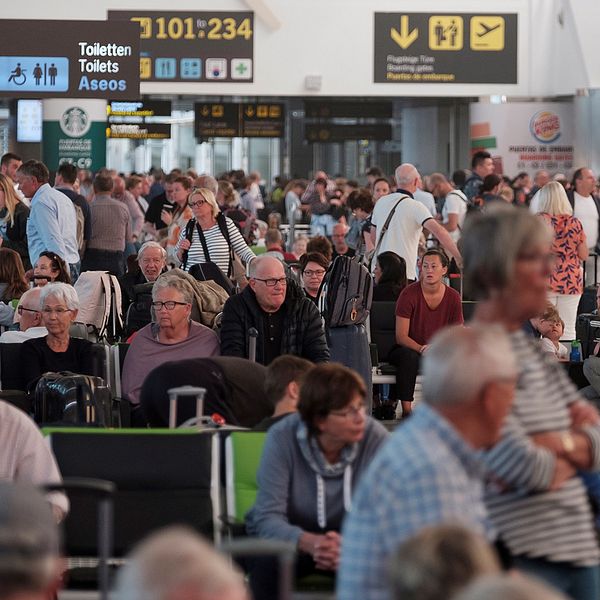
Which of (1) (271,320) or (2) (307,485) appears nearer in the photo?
(2) (307,485)

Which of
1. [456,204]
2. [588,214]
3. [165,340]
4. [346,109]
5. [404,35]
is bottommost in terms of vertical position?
[165,340]

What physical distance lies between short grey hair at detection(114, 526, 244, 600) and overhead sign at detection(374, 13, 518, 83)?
20.1 meters

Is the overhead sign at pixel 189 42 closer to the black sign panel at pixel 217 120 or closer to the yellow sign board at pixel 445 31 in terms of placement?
the yellow sign board at pixel 445 31

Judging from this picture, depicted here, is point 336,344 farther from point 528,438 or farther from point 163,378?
point 528,438

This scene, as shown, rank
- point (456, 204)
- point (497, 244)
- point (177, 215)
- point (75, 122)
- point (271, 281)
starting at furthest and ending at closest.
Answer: point (75, 122) < point (456, 204) < point (177, 215) < point (271, 281) < point (497, 244)

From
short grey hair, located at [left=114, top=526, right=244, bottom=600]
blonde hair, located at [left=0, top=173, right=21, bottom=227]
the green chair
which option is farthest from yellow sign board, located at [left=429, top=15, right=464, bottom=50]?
short grey hair, located at [left=114, top=526, right=244, bottom=600]

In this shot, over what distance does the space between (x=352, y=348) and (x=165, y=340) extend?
6.53 ft

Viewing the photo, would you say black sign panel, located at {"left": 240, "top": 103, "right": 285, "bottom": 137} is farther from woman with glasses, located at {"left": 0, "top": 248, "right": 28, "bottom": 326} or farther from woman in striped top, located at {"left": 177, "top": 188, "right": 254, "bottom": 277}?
woman with glasses, located at {"left": 0, "top": 248, "right": 28, "bottom": 326}

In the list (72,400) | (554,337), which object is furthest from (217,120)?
(72,400)

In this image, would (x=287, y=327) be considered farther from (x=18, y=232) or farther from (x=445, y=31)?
(x=445, y=31)

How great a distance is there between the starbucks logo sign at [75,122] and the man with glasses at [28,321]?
15.0 meters

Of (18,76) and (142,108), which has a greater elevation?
(142,108)

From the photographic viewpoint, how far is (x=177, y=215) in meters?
14.1

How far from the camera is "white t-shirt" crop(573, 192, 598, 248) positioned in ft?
49.8
